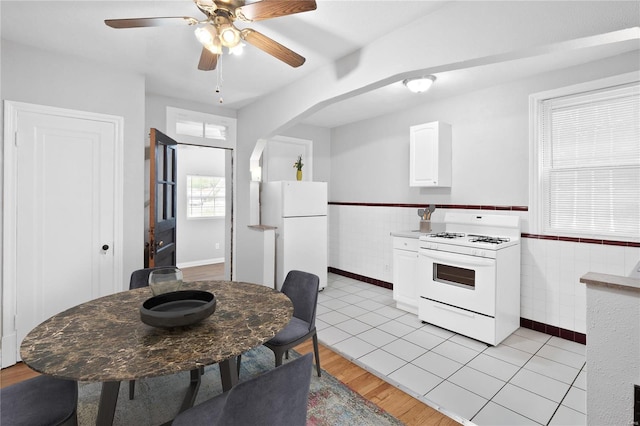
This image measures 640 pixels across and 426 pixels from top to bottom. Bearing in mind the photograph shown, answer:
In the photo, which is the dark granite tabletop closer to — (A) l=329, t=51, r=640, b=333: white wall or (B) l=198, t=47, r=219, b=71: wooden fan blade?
(B) l=198, t=47, r=219, b=71: wooden fan blade

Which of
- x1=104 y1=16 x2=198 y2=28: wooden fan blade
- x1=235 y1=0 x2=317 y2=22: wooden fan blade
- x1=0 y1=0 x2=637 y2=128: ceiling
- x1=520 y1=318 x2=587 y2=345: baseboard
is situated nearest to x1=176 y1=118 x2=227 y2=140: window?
x1=0 y1=0 x2=637 y2=128: ceiling

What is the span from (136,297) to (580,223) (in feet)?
12.6

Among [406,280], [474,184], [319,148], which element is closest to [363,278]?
[406,280]

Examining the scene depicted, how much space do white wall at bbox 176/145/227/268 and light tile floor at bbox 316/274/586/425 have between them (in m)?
3.71

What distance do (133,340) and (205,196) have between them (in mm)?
5500

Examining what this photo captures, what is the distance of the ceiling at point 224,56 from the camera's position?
6.84 feet

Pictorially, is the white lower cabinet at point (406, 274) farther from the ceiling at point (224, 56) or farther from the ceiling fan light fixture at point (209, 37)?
the ceiling fan light fixture at point (209, 37)

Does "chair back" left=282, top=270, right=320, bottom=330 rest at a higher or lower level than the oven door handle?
lower

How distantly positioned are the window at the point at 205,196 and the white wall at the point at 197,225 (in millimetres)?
88

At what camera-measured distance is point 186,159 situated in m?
6.17

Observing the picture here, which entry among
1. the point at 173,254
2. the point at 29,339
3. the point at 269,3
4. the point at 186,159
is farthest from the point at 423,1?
the point at 186,159

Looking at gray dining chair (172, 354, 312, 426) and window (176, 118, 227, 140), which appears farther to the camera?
window (176, 118, 227, 140)

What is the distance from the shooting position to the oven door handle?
2881mm

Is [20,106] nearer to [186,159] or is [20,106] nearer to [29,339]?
[29,339]
